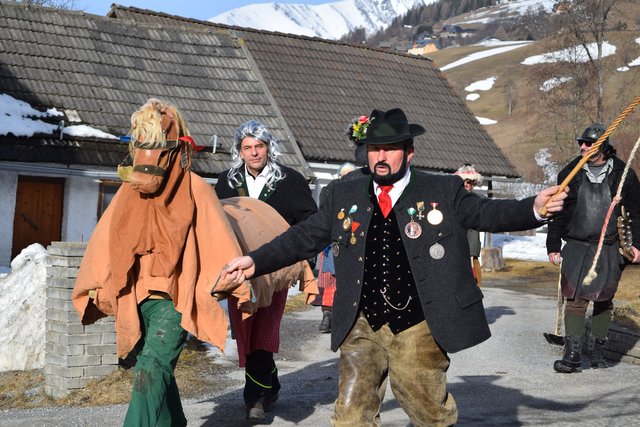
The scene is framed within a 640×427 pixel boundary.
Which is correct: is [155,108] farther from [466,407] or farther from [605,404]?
[605,404]

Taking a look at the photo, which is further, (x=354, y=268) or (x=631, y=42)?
(x=631, y=42)

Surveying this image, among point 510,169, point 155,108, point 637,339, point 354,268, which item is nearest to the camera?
point 354,268

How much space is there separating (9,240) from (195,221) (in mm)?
17460

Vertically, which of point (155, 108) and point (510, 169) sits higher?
point (510, 169)

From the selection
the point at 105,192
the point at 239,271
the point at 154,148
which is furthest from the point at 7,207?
the point at 239,271

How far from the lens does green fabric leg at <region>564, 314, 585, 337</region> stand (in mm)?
9203

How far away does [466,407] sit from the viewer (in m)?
7.51

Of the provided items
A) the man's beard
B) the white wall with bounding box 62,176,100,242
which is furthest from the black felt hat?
the white wall with bounding box 62,176,100,242

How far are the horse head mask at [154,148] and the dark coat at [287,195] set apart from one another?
1.94m

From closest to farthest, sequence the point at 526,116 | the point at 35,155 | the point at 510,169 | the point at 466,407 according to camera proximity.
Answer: the point at 466,407
the point at 35,155
the point at 510,169
the point at 526,116

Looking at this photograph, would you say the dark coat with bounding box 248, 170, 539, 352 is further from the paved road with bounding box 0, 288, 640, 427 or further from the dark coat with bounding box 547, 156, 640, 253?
the dark coat with bounding box 547, 156, 640, 253

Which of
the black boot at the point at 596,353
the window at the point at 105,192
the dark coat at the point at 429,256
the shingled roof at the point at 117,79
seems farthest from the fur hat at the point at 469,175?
the window at the point at 105,192

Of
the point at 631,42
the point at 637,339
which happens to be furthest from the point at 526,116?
the point at 637,339

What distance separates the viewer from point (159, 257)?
5.63 metres
